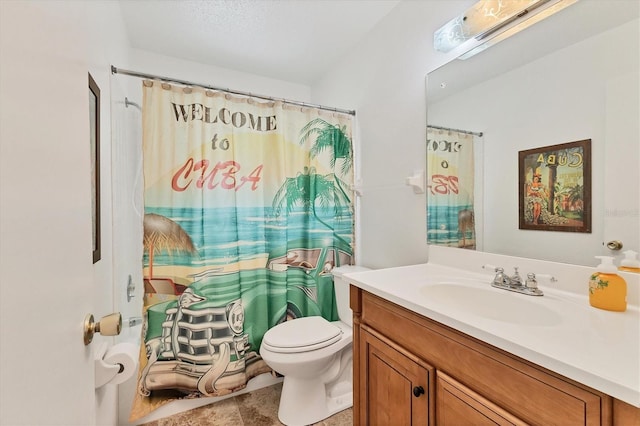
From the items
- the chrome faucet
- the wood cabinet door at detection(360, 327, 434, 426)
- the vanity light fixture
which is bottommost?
the wood cabinet door at detection(360, 327, 434, 426)

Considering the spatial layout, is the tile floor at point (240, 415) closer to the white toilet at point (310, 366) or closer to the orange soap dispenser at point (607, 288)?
the white toilet at point (310, 366)

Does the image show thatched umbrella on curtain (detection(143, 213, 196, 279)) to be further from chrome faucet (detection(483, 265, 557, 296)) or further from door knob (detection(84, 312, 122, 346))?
chrome faucet (detection(483, 265, 557, 296))

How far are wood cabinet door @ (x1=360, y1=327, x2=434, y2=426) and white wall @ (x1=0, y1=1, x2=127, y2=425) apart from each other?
34.3 inches

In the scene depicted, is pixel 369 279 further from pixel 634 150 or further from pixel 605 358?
pixel 634 150

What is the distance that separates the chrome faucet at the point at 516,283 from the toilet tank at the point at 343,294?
2.89 feet

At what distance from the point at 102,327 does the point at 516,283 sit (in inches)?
51.5

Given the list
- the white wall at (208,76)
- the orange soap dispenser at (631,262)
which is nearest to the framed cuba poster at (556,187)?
the orange soap dispenser at (631,262)

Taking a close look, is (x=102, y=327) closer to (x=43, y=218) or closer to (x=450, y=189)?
(x=43, y=218)

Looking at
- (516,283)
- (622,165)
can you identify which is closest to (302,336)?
(516,283)

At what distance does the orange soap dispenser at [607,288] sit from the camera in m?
0.82

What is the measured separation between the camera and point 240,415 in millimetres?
1672

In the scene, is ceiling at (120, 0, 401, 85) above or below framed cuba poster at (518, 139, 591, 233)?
above

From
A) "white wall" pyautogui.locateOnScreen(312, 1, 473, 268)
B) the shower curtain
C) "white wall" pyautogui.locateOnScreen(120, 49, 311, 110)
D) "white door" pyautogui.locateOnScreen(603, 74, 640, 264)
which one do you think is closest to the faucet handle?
"white door" pyautogui.locateOnScreen(603, 74, 640, 264)

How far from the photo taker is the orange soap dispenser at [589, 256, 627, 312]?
2.71 ft
